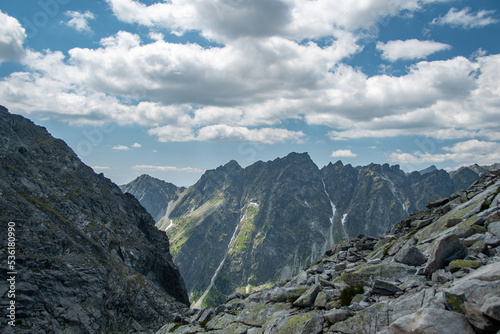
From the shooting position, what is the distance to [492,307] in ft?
30.8

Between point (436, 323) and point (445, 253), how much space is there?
7.38 meters

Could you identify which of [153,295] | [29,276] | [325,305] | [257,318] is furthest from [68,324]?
[325,305]

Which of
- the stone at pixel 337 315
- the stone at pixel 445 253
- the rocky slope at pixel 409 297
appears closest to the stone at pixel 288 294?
the rocky slope at pixel 409 297

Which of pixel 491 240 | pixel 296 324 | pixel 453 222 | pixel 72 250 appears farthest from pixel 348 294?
pixel 72 250

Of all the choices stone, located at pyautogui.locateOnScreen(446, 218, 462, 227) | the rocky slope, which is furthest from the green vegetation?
stone, located at pyautogui.locateOnScreen(446, 218, 462, 227)

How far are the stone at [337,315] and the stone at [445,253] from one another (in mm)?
5619

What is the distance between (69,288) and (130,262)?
40.5 m

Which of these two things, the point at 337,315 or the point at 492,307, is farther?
the point at 337,315

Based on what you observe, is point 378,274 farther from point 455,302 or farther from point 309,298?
point 455,302

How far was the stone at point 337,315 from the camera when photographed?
1516 centimetres

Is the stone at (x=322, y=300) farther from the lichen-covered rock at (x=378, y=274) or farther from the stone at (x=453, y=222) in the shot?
the stone at (x=453, y=222)

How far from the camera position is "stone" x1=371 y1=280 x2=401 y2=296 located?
51.9ft

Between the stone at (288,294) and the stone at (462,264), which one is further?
the stone at (288,294)

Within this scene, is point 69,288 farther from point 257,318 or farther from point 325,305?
point 325,305
